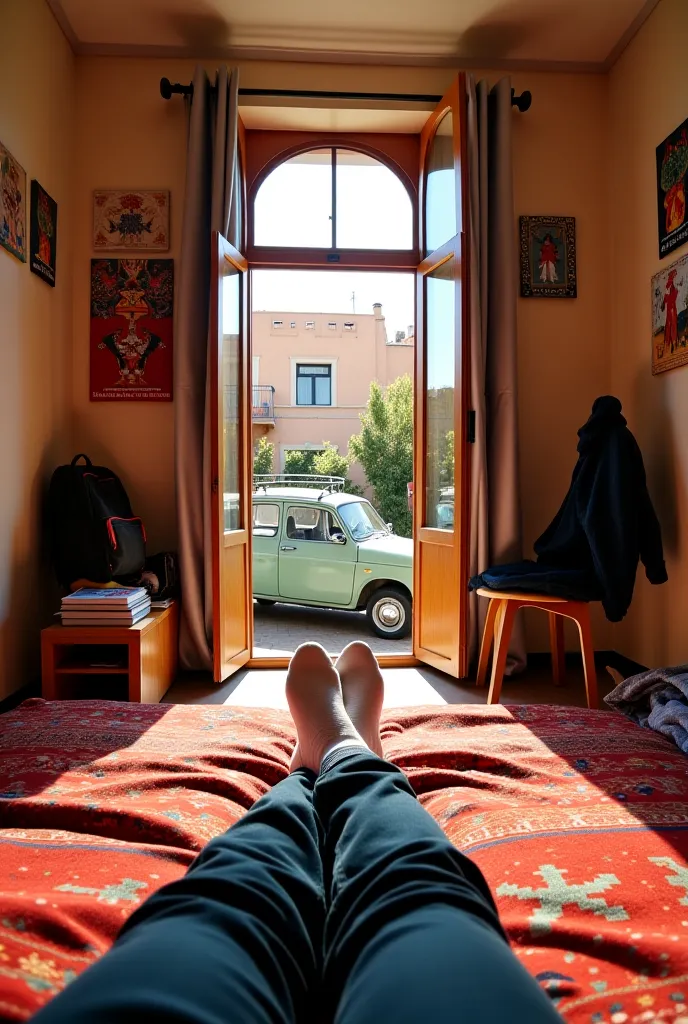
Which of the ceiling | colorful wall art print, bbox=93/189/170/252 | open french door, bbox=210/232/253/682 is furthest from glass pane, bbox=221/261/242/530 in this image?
the ceiling

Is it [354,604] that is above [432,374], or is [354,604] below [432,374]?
below

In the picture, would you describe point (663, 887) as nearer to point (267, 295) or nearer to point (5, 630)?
point (5, 630)

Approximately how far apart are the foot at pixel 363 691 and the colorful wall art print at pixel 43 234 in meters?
2.16

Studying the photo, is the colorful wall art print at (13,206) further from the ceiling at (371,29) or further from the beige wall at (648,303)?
the beige wall at (648,303)

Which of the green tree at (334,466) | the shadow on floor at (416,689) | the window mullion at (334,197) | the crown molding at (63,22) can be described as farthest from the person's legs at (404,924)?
the green tree at (334,466)

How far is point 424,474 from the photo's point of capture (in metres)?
3.66

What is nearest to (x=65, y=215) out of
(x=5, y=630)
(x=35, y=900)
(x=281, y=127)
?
(x=281, y=127)

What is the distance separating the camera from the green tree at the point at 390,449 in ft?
38.1

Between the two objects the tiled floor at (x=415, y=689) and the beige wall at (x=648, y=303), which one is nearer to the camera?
the beige wall at (x=648, y=303)

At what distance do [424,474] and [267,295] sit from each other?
1202cm

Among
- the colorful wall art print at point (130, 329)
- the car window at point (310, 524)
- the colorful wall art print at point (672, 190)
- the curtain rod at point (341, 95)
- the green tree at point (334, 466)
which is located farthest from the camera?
the green tree at point (334, 466)

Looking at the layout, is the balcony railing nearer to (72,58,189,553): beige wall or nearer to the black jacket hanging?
(72,58,189,553): beige wall

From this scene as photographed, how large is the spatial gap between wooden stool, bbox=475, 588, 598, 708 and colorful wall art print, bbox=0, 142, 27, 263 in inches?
89.1

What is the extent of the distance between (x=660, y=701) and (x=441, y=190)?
2.70 meters
